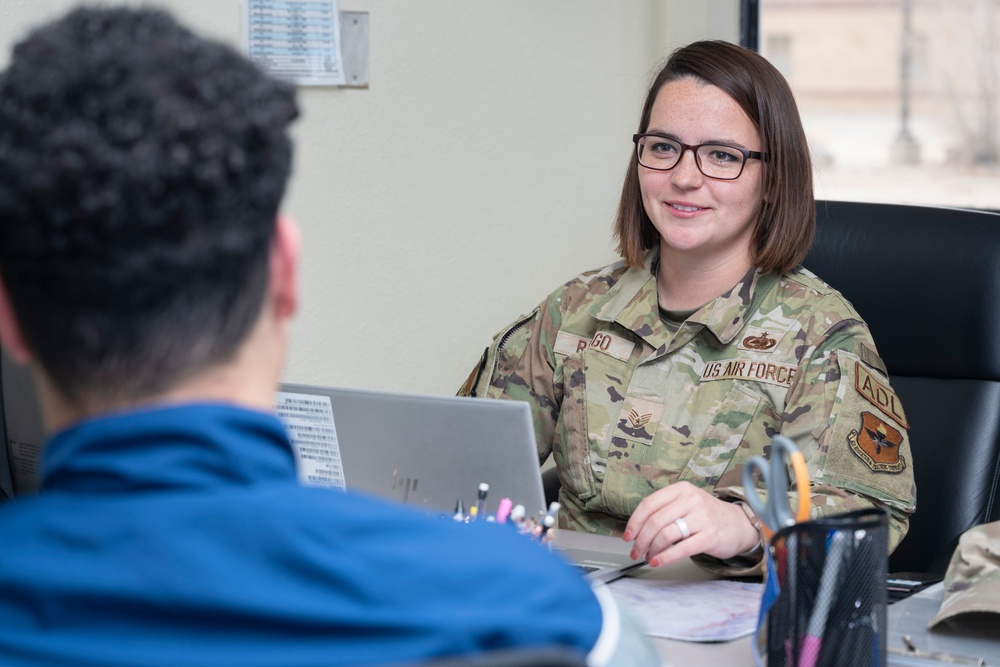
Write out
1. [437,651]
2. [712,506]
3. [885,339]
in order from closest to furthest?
[437,651] < [712,506] < [885,339]

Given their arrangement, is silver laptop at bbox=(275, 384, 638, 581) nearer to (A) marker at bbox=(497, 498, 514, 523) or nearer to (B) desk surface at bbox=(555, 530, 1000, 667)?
(A) marker at bbox=(497, 498, 514, 523)

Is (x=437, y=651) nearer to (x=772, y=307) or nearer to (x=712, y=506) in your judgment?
(x=712, y=506)

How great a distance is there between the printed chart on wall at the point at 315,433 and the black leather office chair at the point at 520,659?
727mm

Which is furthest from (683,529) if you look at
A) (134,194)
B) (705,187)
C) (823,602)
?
(134,194)

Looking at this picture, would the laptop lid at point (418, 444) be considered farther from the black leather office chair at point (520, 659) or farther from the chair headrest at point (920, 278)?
the chair headrest at point (920, 278)

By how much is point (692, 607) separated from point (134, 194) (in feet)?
2.68

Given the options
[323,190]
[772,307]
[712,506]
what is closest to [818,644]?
[712,506]

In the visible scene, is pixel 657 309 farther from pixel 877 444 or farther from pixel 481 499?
pixel 481 499

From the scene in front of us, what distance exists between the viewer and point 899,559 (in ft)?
5.53

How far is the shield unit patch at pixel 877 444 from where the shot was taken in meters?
1.42

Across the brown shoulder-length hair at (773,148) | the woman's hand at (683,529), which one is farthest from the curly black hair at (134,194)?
the brown shoulder-length hair at (773,148)

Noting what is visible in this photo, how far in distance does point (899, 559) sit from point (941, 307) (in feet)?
1.28

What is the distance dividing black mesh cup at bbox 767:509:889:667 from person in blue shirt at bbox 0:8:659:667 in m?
0.36

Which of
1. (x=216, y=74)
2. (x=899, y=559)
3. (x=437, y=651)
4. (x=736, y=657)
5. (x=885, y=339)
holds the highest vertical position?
(x=216, y=74)
